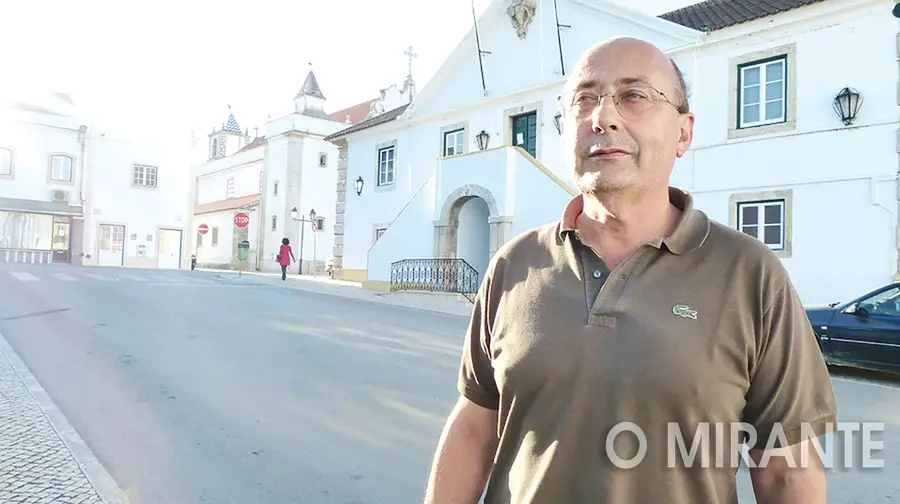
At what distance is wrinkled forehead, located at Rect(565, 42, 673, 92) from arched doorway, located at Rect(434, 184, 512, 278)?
50.1 feet

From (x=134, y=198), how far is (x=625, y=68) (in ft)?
135

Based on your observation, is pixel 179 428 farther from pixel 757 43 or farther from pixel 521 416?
pixel 757 43

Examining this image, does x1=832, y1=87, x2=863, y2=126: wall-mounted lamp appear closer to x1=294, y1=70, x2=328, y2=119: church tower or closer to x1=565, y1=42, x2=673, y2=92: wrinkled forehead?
x1=565, y1=42, x2=673, y2=92: wrinkled forehead

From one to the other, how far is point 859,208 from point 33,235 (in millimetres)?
38787

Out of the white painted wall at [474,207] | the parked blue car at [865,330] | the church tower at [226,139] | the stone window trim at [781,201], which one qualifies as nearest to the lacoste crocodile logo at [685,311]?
the parked blue car at [865,330]

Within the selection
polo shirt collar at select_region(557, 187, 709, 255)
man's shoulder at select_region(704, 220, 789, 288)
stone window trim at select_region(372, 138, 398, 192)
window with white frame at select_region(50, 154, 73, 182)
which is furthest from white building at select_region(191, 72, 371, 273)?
man's shoulder at select_region(704, 220, 789, 288)

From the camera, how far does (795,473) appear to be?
1444mm

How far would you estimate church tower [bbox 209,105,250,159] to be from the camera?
71.2 meters

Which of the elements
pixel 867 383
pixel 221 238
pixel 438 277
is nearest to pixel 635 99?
pixel 867 383

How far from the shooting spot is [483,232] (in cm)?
1998

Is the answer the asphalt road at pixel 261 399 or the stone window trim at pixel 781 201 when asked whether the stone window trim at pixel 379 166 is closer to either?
the asphalt road at pixel 261 399

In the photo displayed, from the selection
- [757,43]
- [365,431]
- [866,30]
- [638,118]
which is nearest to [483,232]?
[757,43]

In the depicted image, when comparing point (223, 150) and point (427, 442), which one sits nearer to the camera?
point (427, 442)

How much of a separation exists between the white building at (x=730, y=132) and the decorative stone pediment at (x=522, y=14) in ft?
0.11
